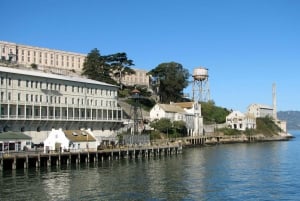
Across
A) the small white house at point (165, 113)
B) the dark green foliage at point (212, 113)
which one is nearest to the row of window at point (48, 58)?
the dark green foliage at point (212, 113)

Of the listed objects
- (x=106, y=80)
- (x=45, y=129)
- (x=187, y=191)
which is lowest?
(x=187, y=191)

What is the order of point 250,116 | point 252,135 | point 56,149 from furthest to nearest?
point 250,116
point 252,135
point 56,149

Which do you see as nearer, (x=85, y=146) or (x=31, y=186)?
(x=31, y=186)

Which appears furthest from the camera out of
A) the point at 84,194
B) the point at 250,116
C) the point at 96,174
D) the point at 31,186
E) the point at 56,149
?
the point at 250,116

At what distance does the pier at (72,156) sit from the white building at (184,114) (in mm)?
31425

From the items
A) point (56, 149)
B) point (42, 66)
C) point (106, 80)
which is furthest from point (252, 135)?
point (56, 149)

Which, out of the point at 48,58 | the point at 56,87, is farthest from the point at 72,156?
the point at 48,58

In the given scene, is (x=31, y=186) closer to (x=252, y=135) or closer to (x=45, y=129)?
(x=45, y=129)

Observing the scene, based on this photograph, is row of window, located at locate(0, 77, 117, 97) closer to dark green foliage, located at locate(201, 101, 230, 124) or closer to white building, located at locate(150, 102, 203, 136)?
white building, located at locate(150, 102, 203, 136)

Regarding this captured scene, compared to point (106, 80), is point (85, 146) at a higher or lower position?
lower

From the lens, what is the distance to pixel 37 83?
3351 inches

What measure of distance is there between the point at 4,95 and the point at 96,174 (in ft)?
96.2

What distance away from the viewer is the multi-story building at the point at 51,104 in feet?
259

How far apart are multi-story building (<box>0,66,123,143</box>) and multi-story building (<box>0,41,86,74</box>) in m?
44.5
